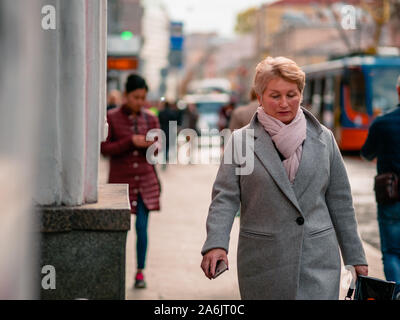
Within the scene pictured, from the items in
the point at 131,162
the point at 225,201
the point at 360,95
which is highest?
the point at 225,201

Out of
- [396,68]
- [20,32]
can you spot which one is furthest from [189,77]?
[20,32]

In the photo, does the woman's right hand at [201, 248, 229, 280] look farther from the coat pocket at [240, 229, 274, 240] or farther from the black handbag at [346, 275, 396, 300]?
the black handbag at [346, 275, 396, 300]

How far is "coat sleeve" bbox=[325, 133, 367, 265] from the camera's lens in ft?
10.9

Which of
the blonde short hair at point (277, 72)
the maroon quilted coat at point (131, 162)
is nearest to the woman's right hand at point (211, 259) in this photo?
the blonde short hair at point (277, 72)

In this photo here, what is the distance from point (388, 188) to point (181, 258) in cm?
306

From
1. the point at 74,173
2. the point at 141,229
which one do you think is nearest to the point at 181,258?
the point at 141,229

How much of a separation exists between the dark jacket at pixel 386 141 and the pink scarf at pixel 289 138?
2276 millimetres

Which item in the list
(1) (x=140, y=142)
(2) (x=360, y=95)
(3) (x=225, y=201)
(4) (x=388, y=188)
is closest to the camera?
(3) (x=225, y=201)

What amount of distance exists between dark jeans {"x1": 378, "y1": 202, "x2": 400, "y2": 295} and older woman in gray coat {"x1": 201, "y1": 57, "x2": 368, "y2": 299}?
2.24 meters

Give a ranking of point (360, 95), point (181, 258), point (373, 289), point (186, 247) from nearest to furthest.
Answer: point (373, 289), point (181, 258), point (186, 247), point (360, 95)

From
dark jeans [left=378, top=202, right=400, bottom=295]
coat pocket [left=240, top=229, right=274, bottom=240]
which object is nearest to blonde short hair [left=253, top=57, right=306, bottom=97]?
coat pocket [left=240, top=229, right=274, bottom=240]

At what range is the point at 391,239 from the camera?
5.40 metres

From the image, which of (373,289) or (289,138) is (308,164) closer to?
(289,138)

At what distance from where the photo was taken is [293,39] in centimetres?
8569
